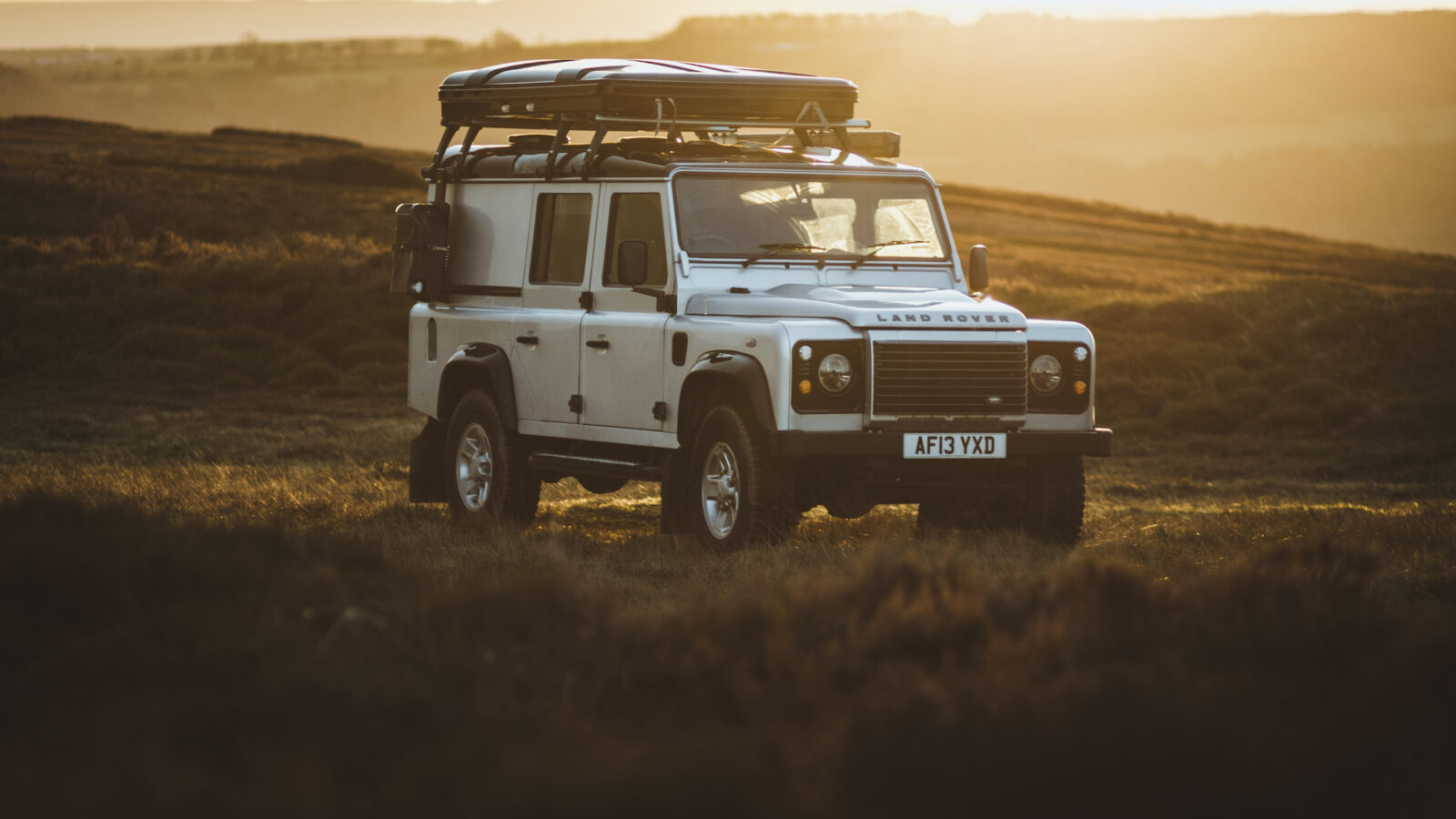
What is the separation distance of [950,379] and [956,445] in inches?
14.4

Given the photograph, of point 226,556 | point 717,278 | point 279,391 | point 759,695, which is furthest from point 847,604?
point 279,391

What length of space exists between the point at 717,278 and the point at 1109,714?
18.9 ft

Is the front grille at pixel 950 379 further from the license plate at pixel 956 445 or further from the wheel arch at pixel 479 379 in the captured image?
the wheel arch at pixel 479 379

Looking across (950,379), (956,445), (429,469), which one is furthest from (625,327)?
(429,469)

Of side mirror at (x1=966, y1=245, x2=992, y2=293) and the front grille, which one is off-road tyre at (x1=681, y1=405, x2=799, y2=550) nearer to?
the front grille

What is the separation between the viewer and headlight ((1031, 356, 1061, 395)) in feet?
32.3

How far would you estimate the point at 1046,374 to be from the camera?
9852 millimetres

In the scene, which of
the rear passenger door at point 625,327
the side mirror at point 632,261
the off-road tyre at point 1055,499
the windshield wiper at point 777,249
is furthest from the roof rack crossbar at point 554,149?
the off-road tyre at point 1055,499

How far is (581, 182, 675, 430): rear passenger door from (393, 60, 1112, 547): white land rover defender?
0.02m

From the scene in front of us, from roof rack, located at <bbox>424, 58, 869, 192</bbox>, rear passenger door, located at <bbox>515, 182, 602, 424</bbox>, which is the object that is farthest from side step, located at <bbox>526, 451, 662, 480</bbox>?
roof rack, located at <bbox>424, 58, 869, 192</bbox>

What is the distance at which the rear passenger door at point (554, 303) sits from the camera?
1111 centimetres

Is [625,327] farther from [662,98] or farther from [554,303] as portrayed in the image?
[662,98]

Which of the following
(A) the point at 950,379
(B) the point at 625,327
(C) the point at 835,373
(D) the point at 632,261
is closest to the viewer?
(C) the point at 835,373

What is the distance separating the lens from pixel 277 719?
489cm
